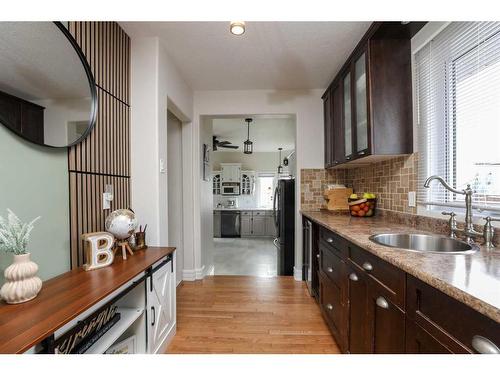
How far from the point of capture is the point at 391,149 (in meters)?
1.79

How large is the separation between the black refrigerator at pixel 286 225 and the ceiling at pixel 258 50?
1.33m

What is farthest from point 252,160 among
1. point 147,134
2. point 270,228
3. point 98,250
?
point 98,250

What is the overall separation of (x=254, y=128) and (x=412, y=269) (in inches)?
180

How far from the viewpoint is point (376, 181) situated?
2359 millimetres

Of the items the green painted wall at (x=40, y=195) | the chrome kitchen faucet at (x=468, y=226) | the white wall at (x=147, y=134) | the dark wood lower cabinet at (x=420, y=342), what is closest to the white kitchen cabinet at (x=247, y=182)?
the white wall at (x=147, y=134)

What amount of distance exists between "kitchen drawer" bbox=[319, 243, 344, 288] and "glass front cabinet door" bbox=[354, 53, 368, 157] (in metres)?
0.86

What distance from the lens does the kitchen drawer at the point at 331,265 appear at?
160 centimetres

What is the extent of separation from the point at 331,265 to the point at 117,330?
4.71 feet

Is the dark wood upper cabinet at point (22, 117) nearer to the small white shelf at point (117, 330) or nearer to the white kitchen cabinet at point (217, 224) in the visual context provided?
the small white shelf at point (117, 330)

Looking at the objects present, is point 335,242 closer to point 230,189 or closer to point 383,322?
point 383,322

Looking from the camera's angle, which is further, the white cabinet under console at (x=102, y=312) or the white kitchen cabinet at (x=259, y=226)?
the white kitchen cabinet at (x=259, y=226)

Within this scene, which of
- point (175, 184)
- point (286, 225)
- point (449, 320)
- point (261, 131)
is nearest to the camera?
point (449, 320)
